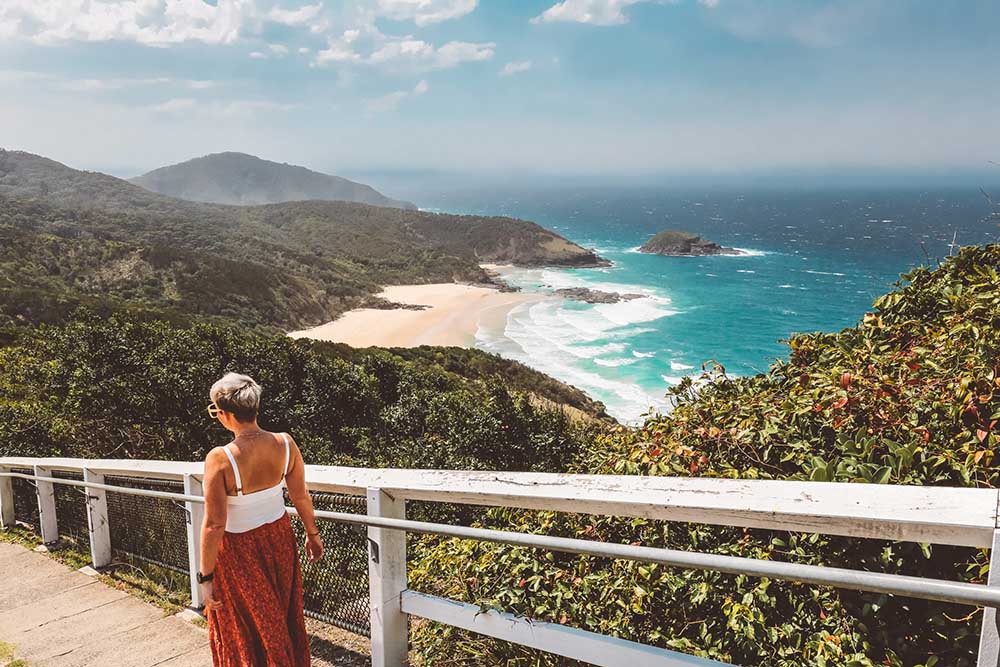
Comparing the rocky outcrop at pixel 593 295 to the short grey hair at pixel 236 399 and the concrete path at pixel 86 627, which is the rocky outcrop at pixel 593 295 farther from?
the short grey hair at pixel 236 399

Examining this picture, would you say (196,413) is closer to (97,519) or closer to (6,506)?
(6,506)

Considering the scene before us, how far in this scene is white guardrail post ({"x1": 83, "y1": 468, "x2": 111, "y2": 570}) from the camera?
15.1ft

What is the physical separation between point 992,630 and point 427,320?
6484cm

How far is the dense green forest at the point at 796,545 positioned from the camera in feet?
6.19

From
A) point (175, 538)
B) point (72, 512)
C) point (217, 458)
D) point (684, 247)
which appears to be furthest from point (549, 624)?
point (684, 247)

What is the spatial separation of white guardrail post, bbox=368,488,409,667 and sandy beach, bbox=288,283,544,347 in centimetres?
5120

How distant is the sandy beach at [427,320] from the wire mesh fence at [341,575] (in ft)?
165

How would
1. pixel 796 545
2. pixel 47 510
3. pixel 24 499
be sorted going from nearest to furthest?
pixel 796 545, pixel 47 510, pixel 24 499

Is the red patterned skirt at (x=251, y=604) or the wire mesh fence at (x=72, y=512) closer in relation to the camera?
the red patterned skirt at (x=251, y=604)

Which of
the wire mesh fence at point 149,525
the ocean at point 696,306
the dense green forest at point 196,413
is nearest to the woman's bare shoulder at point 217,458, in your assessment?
the wire mesh fence at point 149,525

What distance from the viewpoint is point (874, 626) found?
187cm

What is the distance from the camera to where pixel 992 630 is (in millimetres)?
1257

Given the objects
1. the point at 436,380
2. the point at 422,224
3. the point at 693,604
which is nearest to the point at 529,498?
the point at 693,604

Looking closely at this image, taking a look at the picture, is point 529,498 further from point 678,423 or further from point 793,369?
point 793,369
